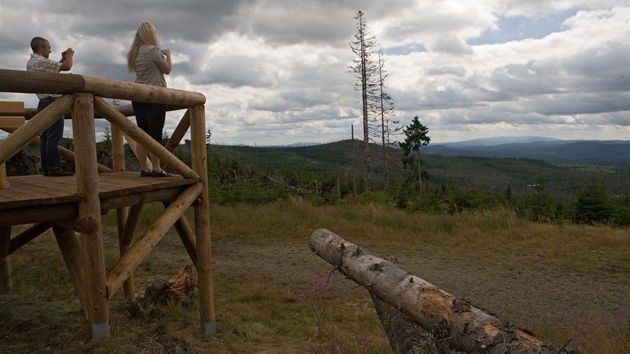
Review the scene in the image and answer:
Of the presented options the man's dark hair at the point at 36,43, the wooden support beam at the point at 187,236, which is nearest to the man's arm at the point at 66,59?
the man's dark hair at the point at 36,43

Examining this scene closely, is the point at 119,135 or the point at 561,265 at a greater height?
the point at 119,135

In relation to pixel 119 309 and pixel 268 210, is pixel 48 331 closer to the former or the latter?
pixel 119 309

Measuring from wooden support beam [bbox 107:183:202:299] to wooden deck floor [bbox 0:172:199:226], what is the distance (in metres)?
0.11

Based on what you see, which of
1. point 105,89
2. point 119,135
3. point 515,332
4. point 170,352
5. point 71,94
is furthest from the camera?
point 119,135

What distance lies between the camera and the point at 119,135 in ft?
18.6

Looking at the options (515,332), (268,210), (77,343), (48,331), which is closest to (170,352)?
(77,343)

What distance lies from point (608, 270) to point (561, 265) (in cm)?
78

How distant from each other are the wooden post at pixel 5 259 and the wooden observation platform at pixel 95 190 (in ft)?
3.81

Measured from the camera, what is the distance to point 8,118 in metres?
4.11

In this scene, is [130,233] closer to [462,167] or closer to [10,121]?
[10,121]

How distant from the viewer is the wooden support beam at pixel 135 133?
3.54m

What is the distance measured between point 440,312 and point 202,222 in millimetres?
2480

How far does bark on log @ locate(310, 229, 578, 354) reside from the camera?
9.82ft

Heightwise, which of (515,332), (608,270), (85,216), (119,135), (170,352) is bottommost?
(608,270)
